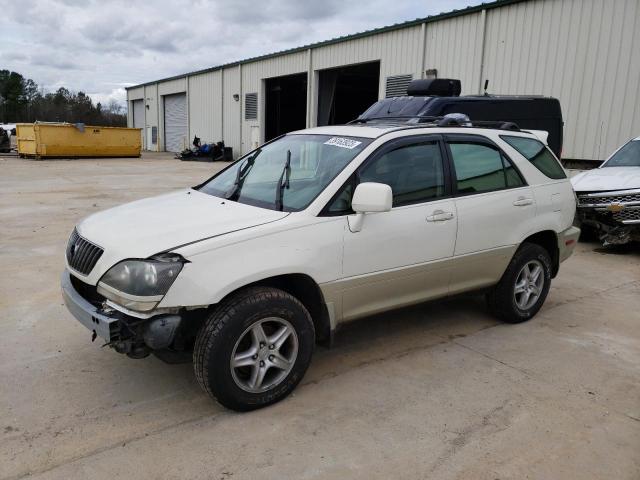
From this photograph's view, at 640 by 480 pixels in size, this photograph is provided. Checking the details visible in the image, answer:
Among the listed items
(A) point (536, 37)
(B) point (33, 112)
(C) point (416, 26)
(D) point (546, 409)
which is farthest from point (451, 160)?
(B) point (33, 112)

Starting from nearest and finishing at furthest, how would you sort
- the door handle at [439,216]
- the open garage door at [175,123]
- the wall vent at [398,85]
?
the door handle at [439,216] < the wall vent at [398,85] < the open garage door at [175,123]

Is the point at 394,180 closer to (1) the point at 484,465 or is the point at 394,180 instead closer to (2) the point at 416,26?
(1) the point at 484,465

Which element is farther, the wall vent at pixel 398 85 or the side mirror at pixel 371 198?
the wall vent at pixel 398 85

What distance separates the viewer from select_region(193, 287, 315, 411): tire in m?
2.92

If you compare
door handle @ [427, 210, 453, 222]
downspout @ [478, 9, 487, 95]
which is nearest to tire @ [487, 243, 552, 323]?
door handle @ [427, 210, 453, 222]

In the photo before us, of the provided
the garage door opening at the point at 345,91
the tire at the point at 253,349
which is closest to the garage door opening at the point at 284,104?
the garage door opening at the point at 345,91

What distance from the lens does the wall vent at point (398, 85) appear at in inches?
Answer: 648

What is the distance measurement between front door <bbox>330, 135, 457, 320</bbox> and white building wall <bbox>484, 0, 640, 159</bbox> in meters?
9.56

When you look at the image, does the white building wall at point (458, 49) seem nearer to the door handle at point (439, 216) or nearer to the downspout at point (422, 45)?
the downspout at point (422, 45)

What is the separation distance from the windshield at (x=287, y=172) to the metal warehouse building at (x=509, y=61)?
10.0 meters

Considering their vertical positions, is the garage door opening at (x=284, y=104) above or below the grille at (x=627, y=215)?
above

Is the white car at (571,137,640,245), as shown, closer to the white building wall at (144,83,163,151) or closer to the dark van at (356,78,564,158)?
the dark van at (356,78,564,158)

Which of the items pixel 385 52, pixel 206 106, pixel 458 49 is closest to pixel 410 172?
pixel 458 49

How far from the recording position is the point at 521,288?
15.4 feet
